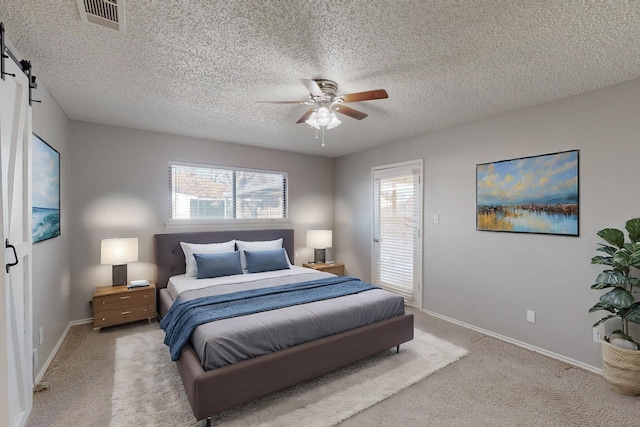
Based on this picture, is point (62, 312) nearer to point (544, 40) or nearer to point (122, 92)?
point (122, 92)

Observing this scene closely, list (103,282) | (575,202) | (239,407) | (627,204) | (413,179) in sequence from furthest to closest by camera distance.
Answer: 1. (413,179)
2. (103,282)
3. (575,202)
4. (627,204)
5. (239,407)

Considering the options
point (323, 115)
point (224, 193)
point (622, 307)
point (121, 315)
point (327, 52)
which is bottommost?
point (121, 315)

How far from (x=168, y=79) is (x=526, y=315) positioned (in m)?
4.21

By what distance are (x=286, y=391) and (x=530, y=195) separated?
3072 millimetres

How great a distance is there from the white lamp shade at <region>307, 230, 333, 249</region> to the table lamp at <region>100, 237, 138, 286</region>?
259cm

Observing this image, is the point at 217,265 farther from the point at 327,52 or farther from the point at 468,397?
the point at 468,397

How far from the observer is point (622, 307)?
227 centimetres

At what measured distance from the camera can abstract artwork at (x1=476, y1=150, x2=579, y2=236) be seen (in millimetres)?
2885

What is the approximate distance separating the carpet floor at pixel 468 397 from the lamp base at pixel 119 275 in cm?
88

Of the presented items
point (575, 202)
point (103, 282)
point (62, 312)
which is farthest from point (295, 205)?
point (575, 202)

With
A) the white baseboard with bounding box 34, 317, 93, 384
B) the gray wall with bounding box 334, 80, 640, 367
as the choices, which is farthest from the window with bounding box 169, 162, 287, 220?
the gray wall with bounding box 334, 80, 640, 367

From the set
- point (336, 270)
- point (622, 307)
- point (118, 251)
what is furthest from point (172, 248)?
point (622, 307)

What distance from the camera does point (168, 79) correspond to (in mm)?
2564

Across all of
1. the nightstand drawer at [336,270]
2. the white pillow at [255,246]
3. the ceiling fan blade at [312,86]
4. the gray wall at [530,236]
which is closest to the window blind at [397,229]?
the gray wall at [530,236]
